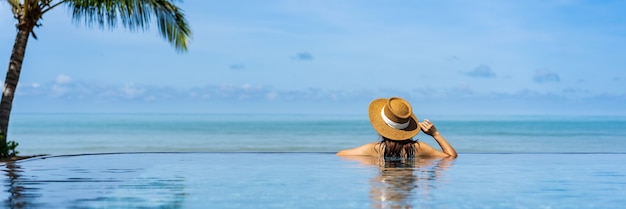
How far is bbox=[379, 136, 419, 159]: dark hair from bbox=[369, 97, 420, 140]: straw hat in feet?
0.83

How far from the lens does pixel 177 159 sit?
46.8 ft

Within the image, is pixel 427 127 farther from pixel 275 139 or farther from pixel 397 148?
pixel 275 139

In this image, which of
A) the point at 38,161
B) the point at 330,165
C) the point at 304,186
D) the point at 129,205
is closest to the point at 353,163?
the point at 330,165

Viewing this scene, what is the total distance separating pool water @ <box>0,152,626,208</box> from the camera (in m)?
7.70

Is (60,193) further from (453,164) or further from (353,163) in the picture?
(453,164)

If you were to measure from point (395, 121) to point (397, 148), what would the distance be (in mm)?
574

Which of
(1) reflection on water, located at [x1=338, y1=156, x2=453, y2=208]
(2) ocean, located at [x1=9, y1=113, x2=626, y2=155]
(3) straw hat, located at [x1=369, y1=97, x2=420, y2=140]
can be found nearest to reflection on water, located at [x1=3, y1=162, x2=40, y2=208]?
(1) reflection on water, located at [x1=338, y1=156, x2=453, y2=208]

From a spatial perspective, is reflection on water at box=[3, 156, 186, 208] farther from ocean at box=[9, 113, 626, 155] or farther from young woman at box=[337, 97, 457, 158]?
ocean at box=[9, 113, 626, 155]

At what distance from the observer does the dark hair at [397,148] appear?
39.8ft

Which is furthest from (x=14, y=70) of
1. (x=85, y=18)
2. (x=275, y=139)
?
(x=275, y=139)

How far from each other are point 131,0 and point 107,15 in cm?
73

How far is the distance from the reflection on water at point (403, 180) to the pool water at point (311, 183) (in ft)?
0.03

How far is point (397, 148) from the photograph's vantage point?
12172 millimetres

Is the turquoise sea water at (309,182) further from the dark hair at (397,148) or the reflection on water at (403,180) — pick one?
the dark hair at (397,148)
